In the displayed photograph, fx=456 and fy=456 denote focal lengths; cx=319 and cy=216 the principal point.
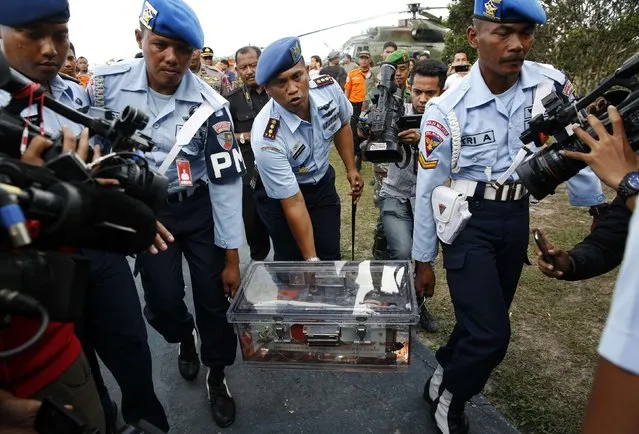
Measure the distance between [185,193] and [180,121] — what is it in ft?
1.23

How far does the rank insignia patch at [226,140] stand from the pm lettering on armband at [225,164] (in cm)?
3

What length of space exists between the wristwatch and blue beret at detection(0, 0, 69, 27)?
211cm

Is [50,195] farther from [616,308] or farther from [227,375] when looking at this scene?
→ [227,375]

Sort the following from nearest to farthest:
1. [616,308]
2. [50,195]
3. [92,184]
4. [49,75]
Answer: [616,308], [50,195], [92,184], [49,75]

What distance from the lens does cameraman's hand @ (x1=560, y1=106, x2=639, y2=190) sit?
1440mm

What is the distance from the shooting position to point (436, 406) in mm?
2338

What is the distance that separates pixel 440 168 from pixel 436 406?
1.21 meters

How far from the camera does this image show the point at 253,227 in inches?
154

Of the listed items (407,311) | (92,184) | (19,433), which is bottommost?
(407,311)

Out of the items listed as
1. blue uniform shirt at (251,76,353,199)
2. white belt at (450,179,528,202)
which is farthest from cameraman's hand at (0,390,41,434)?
white belt at (450,179,528,202)

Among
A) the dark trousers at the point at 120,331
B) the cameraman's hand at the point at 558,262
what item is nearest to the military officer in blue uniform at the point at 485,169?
the cameraman's hand at the point at 558,262

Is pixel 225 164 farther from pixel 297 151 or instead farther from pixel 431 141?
pixel 431 141

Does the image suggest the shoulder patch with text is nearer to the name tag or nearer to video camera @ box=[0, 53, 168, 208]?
the name tag

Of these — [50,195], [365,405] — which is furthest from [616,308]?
[365,405]
